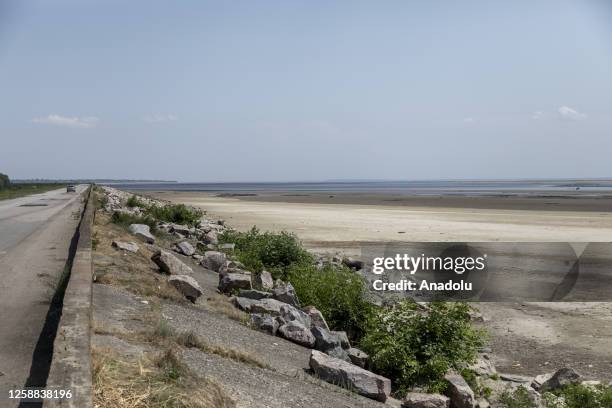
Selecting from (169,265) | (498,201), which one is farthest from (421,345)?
(498,201)

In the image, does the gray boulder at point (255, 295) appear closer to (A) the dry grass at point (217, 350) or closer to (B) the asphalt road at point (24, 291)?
(B) the asphalt road at point (24, 291)

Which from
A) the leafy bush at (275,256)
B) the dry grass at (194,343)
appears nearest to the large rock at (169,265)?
the leafy bush at (275,256)

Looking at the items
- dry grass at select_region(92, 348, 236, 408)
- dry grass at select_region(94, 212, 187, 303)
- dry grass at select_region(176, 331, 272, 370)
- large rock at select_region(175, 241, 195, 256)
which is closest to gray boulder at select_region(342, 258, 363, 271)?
large rock at select_region(175, 241, 195, 256)

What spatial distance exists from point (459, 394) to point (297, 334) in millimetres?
2157

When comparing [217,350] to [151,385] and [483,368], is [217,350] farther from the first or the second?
[483,368]

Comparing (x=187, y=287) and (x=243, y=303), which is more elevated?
(x=187, y=287)

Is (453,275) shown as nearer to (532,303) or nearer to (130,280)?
(532,303)

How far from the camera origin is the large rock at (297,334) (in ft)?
23.4

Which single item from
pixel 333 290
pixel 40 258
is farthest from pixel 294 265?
pixel 40 258

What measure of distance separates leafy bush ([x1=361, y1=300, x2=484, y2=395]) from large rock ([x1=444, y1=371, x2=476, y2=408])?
0.12 meters

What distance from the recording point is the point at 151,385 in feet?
12.8

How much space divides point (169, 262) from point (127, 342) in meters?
4.74

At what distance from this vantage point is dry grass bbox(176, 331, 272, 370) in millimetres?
5586

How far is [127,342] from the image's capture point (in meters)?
5.14
